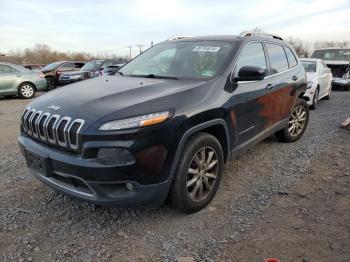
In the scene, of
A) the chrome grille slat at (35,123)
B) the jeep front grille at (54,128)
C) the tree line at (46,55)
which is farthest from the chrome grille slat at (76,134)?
the tree line at (46,55)

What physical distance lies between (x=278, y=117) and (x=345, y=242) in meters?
2.34

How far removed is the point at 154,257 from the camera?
2.78m

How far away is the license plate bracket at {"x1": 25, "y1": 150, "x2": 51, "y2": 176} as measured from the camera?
2991mm

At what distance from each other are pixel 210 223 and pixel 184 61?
75.1 inches

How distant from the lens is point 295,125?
18.9 feet

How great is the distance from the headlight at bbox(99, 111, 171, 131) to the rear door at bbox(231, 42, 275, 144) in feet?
3.73

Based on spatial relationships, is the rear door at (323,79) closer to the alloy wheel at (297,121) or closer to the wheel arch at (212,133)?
the alloy wheel at (297,121)

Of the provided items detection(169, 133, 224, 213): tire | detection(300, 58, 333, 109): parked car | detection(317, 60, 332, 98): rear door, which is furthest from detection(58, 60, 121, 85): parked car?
detection(169, 133, 224, 213): tire

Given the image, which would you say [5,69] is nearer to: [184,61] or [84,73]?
[84,73]

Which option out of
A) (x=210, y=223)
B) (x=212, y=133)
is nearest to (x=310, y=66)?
(x=212, y=133)

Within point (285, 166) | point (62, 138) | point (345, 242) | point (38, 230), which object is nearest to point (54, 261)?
point (38, 230)

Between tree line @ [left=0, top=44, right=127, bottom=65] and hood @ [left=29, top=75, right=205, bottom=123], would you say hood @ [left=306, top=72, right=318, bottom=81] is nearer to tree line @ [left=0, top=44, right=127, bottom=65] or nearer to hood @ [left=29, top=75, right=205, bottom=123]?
hood @ [left=29, top=75, right=205, bottom=123]

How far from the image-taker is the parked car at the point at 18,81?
12461 mm

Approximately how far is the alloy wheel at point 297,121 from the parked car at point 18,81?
10.6m
